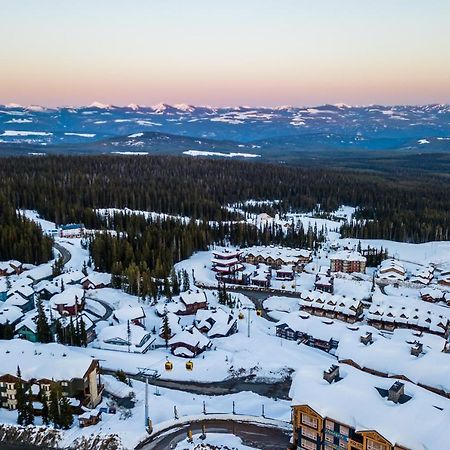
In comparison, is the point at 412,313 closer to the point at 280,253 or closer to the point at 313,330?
the point at 313,330

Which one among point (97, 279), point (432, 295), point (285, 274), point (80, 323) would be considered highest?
point (80, 323)

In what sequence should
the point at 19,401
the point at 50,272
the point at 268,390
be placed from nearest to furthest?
the point at 19,401 → the point at 268,390 → the point at 50,272

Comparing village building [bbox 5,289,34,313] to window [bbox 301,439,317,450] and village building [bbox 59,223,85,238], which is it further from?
village building [bbox 59,223,85,238]

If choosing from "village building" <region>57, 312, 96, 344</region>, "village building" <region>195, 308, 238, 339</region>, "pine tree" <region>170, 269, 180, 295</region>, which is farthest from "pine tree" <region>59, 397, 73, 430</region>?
"pine tree" <region>170, 269, 180, 295</region>

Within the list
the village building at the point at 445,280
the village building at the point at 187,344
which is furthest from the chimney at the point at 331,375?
the village building at the point at 445,280

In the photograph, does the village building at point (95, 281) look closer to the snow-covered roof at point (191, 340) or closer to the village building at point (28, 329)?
the village building at point (28, 329)

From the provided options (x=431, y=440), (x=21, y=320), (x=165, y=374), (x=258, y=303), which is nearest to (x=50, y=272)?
(x=21, y=320)

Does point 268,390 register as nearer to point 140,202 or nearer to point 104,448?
point 104,448

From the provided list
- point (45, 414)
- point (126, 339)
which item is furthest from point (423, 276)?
point (45, 414)
